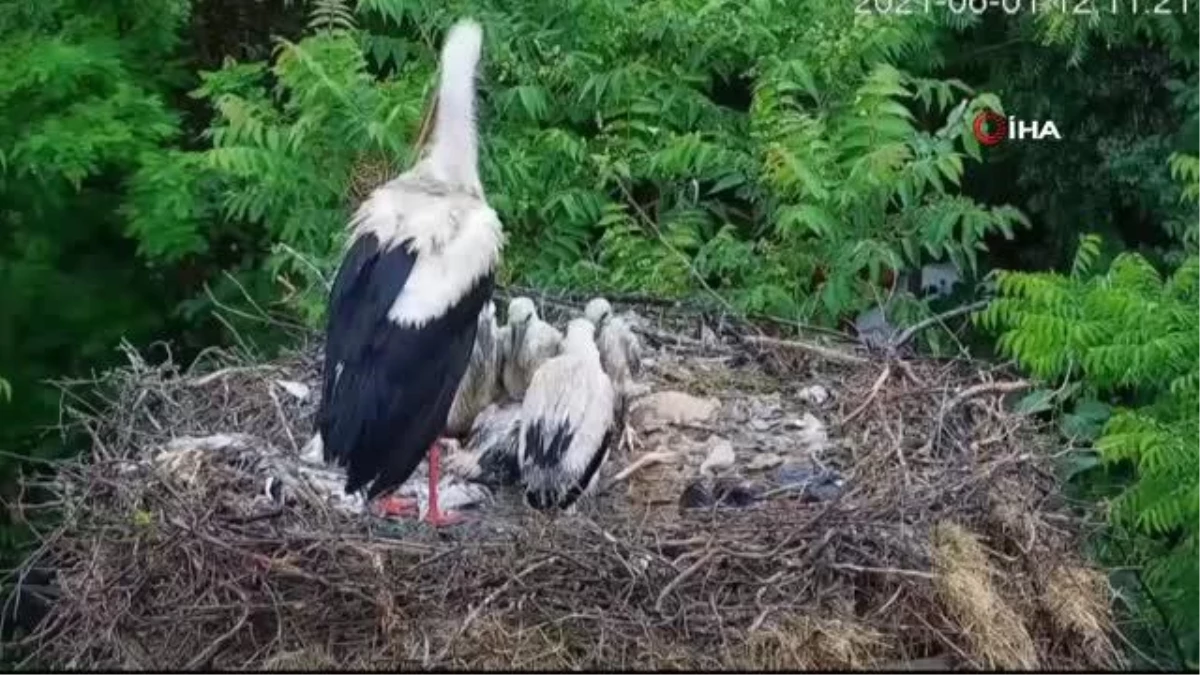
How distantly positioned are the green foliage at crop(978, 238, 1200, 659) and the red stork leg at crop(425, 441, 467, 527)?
6.43ft

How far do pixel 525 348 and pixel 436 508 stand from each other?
2.46ft

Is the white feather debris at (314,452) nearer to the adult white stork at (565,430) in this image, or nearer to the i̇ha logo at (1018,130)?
the adult white stork at (565,430)

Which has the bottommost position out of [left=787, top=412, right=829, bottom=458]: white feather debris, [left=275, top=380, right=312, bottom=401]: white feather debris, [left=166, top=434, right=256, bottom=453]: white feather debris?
[left=787, top=412, right=829, bottom=458]: white feather debris

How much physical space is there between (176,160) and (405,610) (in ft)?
10.6

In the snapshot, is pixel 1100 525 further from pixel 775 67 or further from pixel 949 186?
pixel 949 186

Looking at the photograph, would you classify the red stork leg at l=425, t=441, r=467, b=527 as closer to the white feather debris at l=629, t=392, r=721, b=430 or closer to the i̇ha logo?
the white feather debris at l=629, t=392, r=721, b=430

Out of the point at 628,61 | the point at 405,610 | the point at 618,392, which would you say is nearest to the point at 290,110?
the point at 628,61

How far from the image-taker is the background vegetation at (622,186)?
24.3 ft

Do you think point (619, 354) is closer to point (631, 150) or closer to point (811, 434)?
point (811, 434)

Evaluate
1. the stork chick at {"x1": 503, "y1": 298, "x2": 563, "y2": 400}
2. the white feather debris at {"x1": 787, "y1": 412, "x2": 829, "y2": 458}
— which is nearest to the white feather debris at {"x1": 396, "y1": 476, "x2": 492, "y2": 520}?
the stork chick at {"x1": 503, "y1": 298, "x2": 563, "y2": 400}

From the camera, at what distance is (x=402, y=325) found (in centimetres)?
625

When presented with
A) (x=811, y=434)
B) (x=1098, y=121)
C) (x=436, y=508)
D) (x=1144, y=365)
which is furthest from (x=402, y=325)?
(x=1098, y=121)

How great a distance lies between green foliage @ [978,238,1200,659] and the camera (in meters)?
7.02

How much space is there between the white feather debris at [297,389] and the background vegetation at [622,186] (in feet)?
1.78
